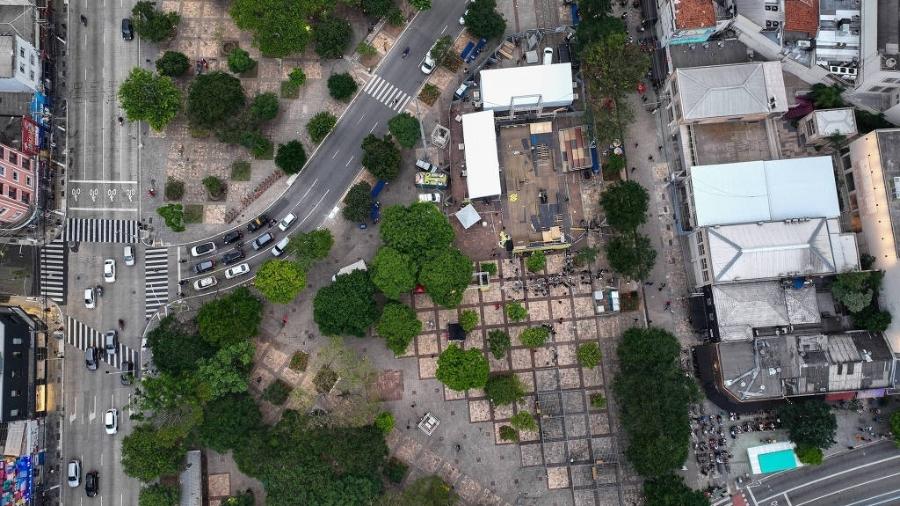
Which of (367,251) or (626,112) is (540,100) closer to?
(626,112)

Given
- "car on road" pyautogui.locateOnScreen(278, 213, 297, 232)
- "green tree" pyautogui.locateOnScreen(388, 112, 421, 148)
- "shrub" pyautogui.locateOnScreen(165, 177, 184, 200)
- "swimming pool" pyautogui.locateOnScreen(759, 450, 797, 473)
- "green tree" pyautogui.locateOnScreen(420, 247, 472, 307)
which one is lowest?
"swimming pool" pyautogui.locateOnScreen(759, 450, 797, 473)

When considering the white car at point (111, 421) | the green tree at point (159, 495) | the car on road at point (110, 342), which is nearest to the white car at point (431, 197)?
the car on road at point (110, 342)

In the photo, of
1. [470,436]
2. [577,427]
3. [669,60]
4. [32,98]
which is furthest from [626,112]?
[32,98]

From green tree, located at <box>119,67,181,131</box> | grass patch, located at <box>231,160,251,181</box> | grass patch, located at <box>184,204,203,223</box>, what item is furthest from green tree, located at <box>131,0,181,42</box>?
grass patch, located at <box>184,204,203,223</box>

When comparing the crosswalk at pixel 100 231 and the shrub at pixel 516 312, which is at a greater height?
the crosswalk at pixel 100 231

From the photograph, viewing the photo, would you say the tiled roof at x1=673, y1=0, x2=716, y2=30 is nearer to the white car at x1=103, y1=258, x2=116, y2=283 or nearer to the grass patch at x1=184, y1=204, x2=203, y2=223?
the grass patch at x1=184, y1=204, x2=203, y2=223

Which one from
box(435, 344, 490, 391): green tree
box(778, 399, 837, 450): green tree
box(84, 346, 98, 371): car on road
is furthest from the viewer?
box(84, 346, 98, 371): car on road

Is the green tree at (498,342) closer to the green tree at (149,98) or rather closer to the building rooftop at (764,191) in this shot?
the building rooftop at (764,191)

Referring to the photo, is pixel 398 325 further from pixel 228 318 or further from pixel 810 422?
pixel 810 422
